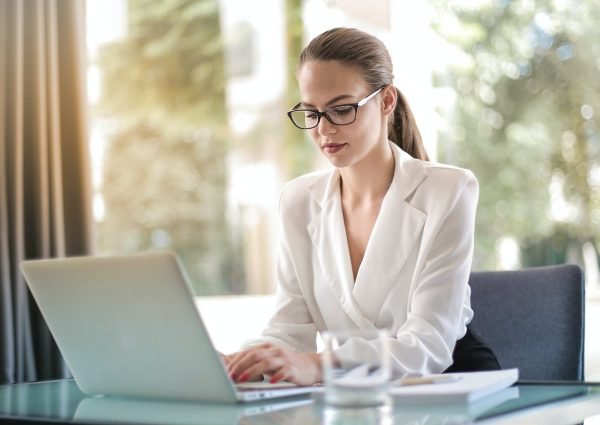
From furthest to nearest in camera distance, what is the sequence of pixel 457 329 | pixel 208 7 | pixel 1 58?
pixel 208 7 < pixel 1 58 < pixel 457 329

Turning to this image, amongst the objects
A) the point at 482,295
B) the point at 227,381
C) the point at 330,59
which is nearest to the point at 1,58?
the point at 330,59

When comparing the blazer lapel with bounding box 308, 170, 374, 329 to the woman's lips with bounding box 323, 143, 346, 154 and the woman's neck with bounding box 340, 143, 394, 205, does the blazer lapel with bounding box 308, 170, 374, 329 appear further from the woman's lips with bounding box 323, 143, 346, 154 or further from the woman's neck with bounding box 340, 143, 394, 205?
the woman's lips with bounding box 323, 143, 346, 154

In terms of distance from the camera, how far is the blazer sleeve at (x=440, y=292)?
1.51 metres

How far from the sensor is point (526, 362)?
5.98 ft

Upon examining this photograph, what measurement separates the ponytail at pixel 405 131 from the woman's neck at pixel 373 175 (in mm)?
105

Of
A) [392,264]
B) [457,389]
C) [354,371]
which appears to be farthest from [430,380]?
[392,264]

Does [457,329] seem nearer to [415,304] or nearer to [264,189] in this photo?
[415,304]

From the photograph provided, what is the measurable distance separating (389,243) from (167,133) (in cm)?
346

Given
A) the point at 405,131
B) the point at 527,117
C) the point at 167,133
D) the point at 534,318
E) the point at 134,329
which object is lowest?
the point at 534,318

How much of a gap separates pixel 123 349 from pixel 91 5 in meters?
3.94

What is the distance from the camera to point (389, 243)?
182cm

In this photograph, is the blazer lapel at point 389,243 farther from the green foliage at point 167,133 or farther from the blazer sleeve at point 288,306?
the green foliage at point 167,133

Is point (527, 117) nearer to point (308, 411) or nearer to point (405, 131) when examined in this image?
point (405, 131)

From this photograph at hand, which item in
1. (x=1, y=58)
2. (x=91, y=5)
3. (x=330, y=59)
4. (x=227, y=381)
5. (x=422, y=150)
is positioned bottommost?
(x=227, y=381)
